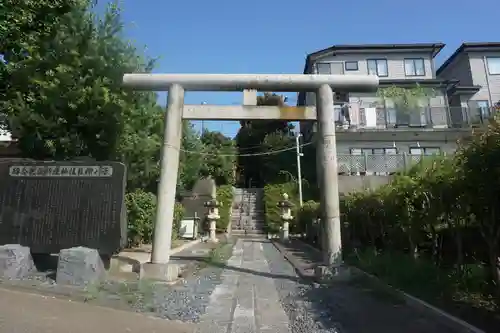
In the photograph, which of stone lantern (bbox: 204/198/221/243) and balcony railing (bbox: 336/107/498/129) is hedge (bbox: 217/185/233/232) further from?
balcony railing (bbox: 336/107/498/129)

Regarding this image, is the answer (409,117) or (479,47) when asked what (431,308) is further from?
(479,47)

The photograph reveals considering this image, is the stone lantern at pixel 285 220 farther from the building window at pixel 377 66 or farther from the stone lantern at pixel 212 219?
the building window at pixel 377 66

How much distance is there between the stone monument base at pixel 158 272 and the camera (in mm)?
8133

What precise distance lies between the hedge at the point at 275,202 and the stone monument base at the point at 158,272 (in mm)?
19188

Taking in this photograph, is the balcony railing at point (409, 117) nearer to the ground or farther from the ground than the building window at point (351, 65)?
nearer to the ground

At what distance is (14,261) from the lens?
280 inches

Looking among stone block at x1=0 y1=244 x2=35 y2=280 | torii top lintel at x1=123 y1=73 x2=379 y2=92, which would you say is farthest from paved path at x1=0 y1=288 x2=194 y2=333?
torii top lintel at x1=123 y1=73 x2=379 y2=92

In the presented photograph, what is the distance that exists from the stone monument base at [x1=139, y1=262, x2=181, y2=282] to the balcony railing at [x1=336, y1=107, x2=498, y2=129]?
21.1 meters

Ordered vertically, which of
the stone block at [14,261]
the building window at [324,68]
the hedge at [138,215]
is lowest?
the stone block at [14,261]

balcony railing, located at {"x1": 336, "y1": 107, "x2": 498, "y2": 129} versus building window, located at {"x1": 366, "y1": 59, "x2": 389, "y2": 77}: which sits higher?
building window, located at {"x1": 366, "y1": 59, "x2": 389, "y2": 77}

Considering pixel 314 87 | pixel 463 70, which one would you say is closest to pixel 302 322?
pixel 314 87

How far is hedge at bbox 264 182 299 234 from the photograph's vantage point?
27.8 metres

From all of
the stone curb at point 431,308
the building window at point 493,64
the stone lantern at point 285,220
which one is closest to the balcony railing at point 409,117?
the building window at point 493,64

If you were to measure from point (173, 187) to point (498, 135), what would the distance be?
6.45 metres
